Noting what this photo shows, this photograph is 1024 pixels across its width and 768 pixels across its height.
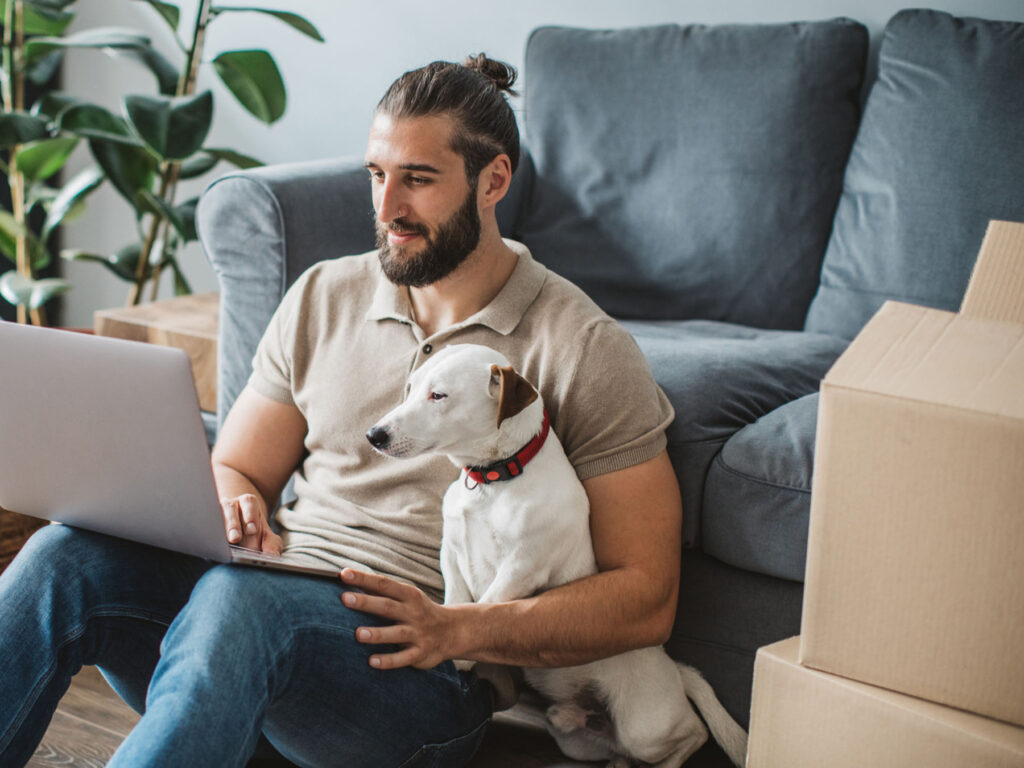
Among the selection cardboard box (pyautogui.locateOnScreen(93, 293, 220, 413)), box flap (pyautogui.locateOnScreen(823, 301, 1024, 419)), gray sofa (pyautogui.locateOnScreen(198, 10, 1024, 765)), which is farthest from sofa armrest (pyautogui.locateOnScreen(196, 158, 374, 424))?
box flap (pyautogui.locateOnScreen(823, 301, 1024, 419))

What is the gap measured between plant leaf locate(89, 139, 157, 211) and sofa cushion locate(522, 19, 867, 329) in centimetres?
97

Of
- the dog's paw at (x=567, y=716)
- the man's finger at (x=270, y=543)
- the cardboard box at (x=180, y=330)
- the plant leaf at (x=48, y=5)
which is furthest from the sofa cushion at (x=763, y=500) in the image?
the plant leaf at (x=48, y=5)

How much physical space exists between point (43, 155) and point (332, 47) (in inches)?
31.2

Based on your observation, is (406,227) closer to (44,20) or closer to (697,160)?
(697,160)

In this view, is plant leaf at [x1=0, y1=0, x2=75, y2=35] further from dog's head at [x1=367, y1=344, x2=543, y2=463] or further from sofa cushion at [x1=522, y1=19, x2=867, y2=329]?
dog's head at [x1=367, y1=344, x2=543, y2=463]

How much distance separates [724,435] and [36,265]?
2026 millimetres

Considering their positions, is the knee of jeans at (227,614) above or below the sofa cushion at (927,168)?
below

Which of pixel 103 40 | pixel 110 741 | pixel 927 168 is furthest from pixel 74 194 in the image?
pixel 927 168

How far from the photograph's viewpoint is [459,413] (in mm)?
1203

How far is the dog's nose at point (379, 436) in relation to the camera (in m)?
1.20

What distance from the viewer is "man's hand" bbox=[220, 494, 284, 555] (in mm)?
1328

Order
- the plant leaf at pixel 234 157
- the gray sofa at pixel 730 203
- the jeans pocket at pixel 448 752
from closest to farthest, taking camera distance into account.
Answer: the jeans pocket at pixel 448 752 < the gray sofa at pixel 730 203 < the plant leaf at pixel 234 157

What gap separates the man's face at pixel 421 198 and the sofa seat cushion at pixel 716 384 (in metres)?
0.39

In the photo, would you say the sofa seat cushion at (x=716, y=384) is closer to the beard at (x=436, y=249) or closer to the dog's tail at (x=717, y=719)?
the dog's tail at (x=717, y=719)
